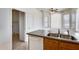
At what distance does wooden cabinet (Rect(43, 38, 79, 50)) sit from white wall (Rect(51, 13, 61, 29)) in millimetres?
249

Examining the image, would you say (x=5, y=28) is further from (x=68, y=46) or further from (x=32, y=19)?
(x=68, y=46)

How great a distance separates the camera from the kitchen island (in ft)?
6.17

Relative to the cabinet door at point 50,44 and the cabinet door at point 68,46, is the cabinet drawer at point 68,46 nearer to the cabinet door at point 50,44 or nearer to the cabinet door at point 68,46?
the cabinet door at point 68,46

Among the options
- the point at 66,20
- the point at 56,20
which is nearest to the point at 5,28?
the point at 56,20

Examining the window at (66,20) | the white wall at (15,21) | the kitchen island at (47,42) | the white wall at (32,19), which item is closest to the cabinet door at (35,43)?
the kitchen island at (47,42)

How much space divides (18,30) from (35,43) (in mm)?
380

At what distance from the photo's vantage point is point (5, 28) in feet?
6.50

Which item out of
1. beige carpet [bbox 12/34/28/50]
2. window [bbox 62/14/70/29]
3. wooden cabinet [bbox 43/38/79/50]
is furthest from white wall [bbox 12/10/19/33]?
window [bbox 62/14/70/29]

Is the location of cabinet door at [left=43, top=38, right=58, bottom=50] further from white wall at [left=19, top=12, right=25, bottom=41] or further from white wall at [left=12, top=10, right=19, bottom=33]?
white wall at [left=12, top=10, right=19, bottom=33]

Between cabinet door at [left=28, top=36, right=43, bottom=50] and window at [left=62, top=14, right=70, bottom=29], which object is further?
cabinet door at [left=28, top=36, right=43, bottom=50]

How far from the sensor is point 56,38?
1.95 meters

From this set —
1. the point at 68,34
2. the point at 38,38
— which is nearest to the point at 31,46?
the point at 38,38
